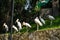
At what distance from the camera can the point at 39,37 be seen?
34.9 feet

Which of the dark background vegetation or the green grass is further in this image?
the dark background vegetation

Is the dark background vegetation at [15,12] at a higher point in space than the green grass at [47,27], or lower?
higher

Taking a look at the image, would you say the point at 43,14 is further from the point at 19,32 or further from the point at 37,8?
the point at 19,32

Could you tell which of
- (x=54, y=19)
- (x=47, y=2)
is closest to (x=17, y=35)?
(x=54, y=19)

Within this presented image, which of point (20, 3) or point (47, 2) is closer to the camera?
point (20, 3)

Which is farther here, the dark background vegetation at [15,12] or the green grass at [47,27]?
the dark background vegetation at [15,12]

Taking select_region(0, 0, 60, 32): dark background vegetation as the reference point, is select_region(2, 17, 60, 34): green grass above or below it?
below

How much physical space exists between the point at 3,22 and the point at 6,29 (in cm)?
89

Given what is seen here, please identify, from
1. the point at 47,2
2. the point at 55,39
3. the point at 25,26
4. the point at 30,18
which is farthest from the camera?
the point at 47,2

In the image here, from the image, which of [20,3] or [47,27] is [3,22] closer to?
[20,3]

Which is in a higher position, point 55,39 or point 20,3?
point 20,3

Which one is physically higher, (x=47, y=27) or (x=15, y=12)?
(x=15, y=12)

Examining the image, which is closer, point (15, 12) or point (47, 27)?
point (47, 27)

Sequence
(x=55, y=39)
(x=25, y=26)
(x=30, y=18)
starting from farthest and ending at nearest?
(x=30, y=18) < (x=25, y=26) < (x=55, y=39)
